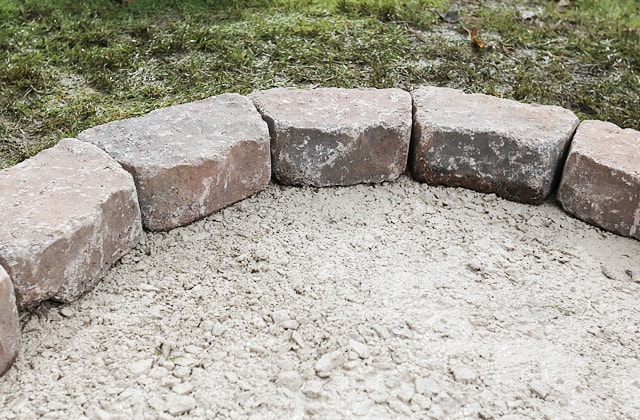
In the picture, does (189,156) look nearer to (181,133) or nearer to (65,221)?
(181,133)

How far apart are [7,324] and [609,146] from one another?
6.17ft

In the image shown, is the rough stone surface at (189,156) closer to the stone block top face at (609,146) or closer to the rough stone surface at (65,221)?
the rough stone surface at (65,221)

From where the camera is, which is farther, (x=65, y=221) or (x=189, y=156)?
(x=189, y=156)

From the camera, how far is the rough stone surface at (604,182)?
7.82ft

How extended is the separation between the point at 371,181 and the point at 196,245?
2.13 ft

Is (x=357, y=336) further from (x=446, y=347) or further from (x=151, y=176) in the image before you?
(x=151, y=176)

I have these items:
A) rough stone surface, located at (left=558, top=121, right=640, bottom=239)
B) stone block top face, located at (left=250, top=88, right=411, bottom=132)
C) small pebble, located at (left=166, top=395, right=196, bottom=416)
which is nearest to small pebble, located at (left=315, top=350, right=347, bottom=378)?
small pebble, located at (left=166, top=395, right=196, bottom=416)

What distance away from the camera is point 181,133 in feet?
7.89

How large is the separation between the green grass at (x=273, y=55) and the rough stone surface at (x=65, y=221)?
0.54 m

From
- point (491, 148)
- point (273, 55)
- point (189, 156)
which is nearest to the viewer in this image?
point (189, 156)

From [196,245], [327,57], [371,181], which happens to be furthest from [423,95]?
[196,245]

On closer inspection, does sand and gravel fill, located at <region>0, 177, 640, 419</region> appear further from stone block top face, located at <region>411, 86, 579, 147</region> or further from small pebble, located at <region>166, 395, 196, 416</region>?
stone block top face, located at <region>411, 86, 579, 147</region>

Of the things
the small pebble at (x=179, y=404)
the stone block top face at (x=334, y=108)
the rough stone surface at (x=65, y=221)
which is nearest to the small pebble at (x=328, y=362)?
the small pebble at (x=179, y=404)

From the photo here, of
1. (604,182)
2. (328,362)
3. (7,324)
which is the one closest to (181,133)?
(7,324)
